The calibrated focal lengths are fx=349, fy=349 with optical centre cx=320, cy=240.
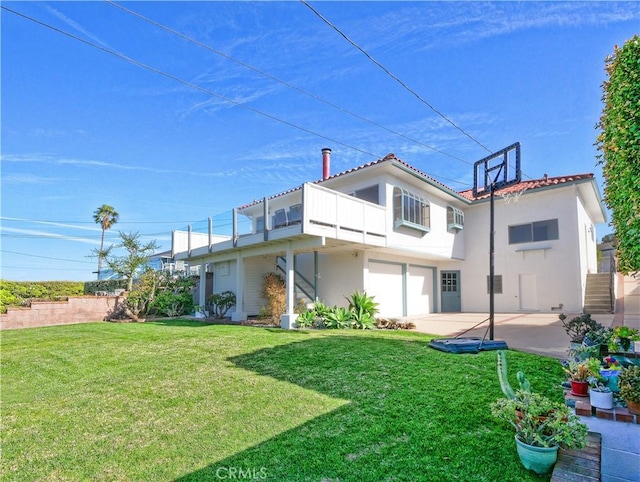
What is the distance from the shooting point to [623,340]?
468 cm

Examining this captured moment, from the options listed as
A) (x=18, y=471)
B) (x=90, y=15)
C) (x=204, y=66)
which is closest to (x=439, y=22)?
(x=204, y=66)

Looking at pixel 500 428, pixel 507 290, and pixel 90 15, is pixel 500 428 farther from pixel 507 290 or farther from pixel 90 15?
pixel 507 290

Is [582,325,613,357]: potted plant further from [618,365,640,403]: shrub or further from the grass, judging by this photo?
[618,365,640,403]: shrub

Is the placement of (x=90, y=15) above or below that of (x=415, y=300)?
above

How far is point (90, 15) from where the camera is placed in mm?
7047

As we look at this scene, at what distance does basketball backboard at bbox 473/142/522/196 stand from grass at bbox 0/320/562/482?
3.42 metres

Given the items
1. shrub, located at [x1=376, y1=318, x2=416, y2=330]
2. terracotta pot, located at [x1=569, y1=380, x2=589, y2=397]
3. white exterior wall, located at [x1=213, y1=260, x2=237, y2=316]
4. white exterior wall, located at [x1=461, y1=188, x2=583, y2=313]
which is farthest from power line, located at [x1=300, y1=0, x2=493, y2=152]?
white exterior wall, located at [x1=213, y1=260, x2=237, y2=316]

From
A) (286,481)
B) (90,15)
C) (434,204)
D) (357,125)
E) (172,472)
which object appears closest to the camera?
(286,481)

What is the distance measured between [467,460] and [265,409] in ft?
7.61

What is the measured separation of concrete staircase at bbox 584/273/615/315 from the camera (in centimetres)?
1320

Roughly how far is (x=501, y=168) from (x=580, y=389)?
507 cm

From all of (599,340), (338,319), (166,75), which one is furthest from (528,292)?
(166,75)

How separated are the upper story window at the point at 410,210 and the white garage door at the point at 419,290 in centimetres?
231

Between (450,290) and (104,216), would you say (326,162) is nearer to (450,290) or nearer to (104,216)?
(450,290)
